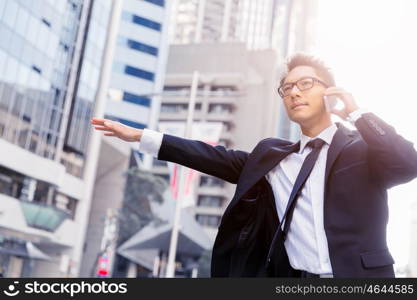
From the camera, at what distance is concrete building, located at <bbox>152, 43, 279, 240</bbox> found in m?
75.1

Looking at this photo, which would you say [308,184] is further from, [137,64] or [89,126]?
[137,64]

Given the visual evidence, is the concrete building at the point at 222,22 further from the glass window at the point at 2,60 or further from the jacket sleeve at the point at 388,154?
the jacket sleeve at the point at 388,154

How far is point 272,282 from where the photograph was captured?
81.4 inches

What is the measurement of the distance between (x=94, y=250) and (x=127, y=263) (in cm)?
1054

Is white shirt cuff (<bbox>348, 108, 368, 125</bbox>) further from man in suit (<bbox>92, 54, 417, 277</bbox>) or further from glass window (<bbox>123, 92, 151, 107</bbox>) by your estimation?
glass window (<bbox>123, 92, 151, 107</bbox>)

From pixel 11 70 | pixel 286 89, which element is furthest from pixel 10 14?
pixel 286 89

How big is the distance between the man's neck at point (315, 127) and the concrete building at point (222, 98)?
7034cm

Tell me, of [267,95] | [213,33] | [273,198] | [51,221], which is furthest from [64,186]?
[213,33]

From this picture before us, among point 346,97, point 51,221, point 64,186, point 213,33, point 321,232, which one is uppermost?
point 213,33

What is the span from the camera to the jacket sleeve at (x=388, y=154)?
7.16 ft

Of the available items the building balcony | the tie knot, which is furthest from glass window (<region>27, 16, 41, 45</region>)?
the tie knot

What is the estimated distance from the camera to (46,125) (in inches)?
1149

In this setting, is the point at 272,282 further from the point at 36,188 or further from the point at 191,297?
the point at 36,188

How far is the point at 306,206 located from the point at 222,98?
75.6 meters
